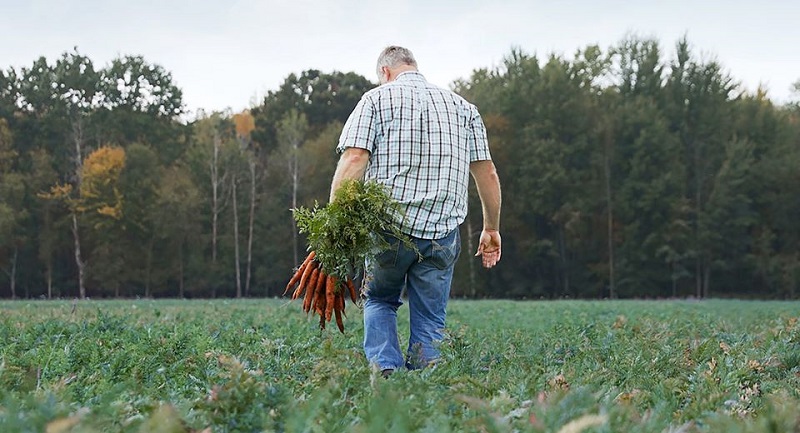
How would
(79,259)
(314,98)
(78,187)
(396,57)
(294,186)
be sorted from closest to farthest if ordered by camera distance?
(396,57), (79,259), (78,187), (294,186), (314,98)

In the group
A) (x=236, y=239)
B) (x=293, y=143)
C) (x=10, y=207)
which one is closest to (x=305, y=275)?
(x=10, y=207)

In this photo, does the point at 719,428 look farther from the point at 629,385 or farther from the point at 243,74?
the point at 243,74

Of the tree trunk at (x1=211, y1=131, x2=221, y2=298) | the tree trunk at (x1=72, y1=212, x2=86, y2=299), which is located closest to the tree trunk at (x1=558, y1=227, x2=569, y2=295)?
the tree trunk at (x1=211, y1=131, x2=221, y2=298)

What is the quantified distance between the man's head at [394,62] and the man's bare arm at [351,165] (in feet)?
2.40

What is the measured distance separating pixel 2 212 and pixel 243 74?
57.1 feet

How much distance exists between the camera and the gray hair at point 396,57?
21.8ft

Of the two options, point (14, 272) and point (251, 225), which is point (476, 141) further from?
point (14, 272)

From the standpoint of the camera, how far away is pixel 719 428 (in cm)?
259

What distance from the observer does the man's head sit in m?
6.63

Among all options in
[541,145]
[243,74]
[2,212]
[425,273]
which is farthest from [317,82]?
[425,273]

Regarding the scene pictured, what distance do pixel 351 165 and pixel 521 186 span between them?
4479cm

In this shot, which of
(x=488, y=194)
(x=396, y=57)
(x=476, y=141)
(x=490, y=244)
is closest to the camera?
(x=396, y=57)

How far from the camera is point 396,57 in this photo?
6664 millimetres

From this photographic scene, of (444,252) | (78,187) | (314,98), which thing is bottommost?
(444,252)
